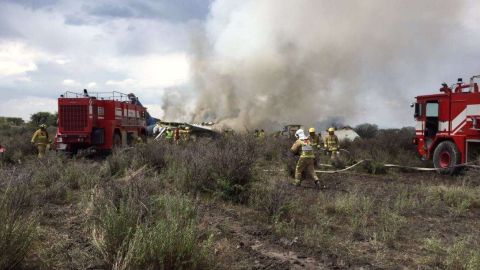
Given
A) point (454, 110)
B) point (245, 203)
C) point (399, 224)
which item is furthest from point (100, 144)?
point (399, 224)

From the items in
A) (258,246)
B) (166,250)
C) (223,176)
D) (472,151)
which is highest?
(472,151)

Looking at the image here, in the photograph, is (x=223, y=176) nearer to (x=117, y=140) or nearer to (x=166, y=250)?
(x=166, y=250)

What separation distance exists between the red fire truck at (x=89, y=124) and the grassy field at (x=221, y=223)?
6.33 m

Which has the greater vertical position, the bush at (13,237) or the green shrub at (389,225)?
the bush at (13,237)

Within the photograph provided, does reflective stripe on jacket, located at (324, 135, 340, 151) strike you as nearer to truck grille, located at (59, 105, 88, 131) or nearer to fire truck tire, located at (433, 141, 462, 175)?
fire truck tire, located at (433, 141, 462, 175)

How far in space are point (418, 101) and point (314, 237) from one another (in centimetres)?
1077

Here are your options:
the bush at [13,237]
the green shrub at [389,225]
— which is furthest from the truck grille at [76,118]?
the bush at [13,237]

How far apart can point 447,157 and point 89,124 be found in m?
12.6

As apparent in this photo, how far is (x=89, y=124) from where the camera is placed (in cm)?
1752

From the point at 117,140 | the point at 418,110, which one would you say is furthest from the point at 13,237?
the point at 117,140

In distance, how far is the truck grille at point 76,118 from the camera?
1748cm

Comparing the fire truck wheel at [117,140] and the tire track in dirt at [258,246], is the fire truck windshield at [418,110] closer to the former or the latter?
the tire track in dirt at [258,246]

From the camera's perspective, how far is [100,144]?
1806cm

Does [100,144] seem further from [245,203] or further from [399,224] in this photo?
[399,224]
